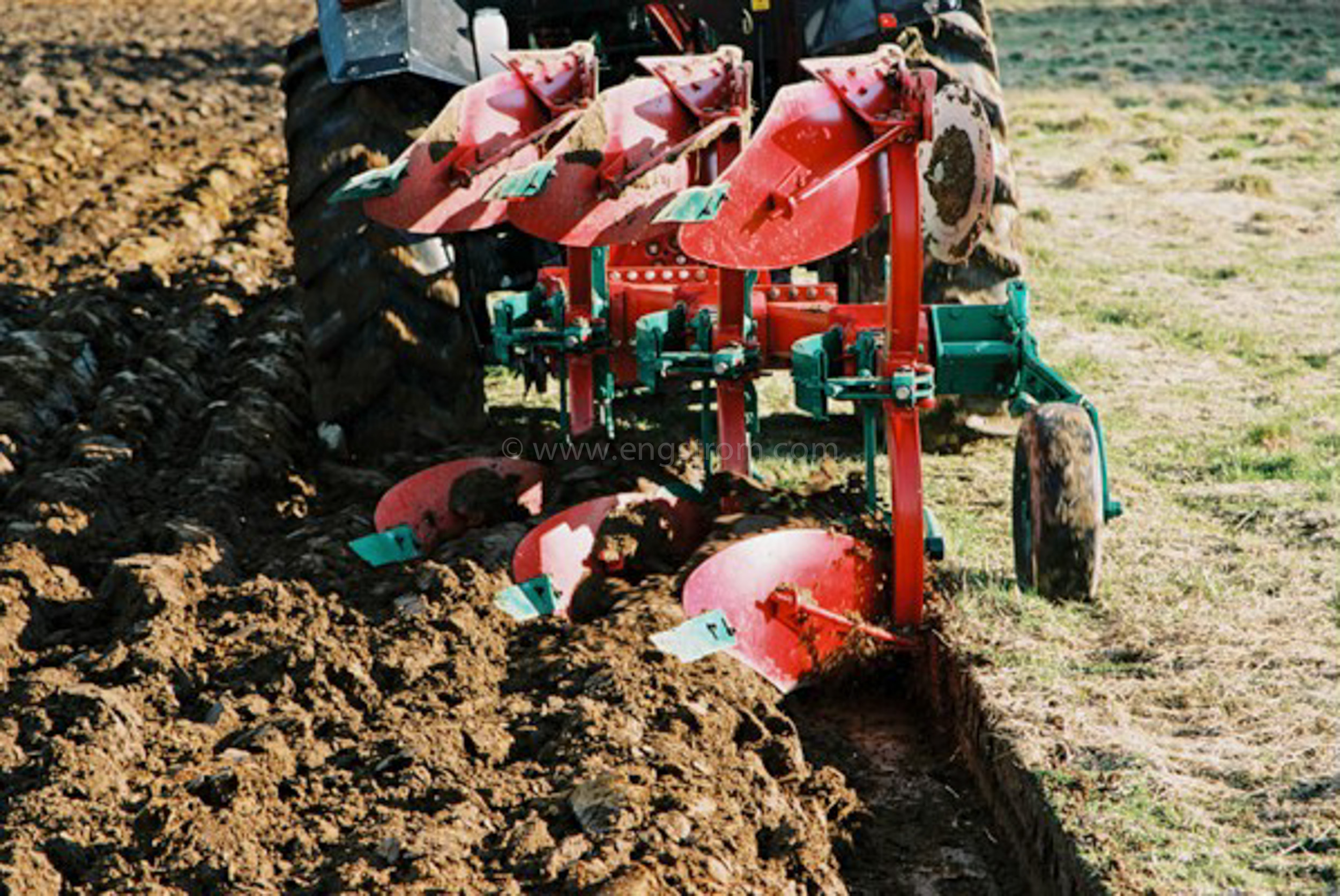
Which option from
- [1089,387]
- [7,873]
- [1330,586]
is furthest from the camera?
[1089,387]

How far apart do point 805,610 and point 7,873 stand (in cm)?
212

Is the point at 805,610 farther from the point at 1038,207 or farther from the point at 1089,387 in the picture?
the point at 1038,207

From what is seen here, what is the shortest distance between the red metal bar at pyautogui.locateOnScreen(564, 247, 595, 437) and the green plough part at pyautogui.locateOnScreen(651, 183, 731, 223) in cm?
141

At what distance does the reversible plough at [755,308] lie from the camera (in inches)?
183

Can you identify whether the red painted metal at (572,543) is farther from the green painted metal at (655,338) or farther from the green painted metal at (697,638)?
the green painted metal at (697,638)

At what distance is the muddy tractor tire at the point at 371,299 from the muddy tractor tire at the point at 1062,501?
2.30m

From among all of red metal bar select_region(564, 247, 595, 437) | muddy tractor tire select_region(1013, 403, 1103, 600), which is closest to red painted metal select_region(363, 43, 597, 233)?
red metal bar select_region(564, 247, 595, 437)

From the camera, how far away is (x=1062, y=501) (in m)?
4.66

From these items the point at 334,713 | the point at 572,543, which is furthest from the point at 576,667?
the point at 572,543

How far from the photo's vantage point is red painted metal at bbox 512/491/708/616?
496cm

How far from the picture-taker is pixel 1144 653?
4.58m

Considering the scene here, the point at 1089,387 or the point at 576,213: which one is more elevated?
the point at 576,213

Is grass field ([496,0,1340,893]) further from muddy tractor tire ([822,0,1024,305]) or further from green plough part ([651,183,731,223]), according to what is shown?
green plough part ([651,183,731,223])

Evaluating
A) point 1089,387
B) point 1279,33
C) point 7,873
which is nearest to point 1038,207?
point 1089,387
